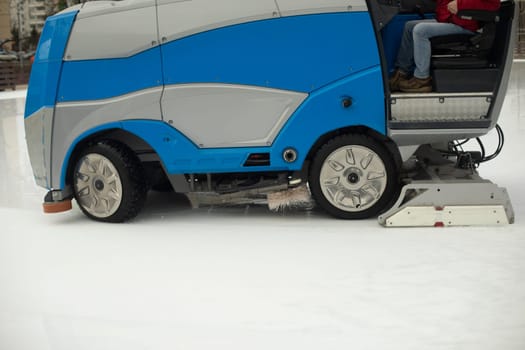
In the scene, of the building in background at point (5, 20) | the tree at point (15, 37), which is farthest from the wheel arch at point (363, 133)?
the building in background at point (5, 20)

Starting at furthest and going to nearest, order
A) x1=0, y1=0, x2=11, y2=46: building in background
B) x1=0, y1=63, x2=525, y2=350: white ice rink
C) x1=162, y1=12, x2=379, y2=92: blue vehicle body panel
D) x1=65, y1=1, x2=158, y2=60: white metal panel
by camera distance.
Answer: x1=0, y1=0, x2=11, y2=46: building in background → x1=65, y1=1, x2=158, y2=60: white metal panel → x1=162, y1=12, x2=379, y2=92: blue vehicle body panel → x1=0, y1=63, x2=525, y2=350: white ice rink

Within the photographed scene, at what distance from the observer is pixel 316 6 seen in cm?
384

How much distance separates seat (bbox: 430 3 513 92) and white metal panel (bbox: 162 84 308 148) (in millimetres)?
750

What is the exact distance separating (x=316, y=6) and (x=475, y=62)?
88 centimetres

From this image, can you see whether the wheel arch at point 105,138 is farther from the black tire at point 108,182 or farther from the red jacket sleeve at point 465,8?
the red jacket sleeve at point 465,8

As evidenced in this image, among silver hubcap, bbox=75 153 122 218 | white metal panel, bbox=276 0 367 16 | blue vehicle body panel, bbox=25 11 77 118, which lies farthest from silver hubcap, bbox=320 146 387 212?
blue vehicle body panel, bbox=25 11 77 118

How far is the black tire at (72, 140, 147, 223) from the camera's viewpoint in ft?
13.5

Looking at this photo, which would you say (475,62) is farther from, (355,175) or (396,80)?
(355,175)

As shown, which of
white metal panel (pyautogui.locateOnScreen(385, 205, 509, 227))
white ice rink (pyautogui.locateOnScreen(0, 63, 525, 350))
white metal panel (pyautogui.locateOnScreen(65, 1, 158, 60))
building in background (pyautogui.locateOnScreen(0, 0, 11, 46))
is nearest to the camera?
white ice rink (pyautogui.locateOnScreen(0, 63, 525, 350))

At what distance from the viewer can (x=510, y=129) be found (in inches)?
289

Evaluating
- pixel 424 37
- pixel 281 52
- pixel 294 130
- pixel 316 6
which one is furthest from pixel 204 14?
pixel 424 37

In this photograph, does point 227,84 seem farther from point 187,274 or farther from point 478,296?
point 478,296

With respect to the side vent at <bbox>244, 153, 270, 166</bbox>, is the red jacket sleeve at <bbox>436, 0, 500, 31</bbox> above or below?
above

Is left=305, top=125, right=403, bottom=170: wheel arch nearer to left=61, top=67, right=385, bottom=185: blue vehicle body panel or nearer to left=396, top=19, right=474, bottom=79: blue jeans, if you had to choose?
left=61, top=67, right=385, bottom=185: blue vehicle body panel
